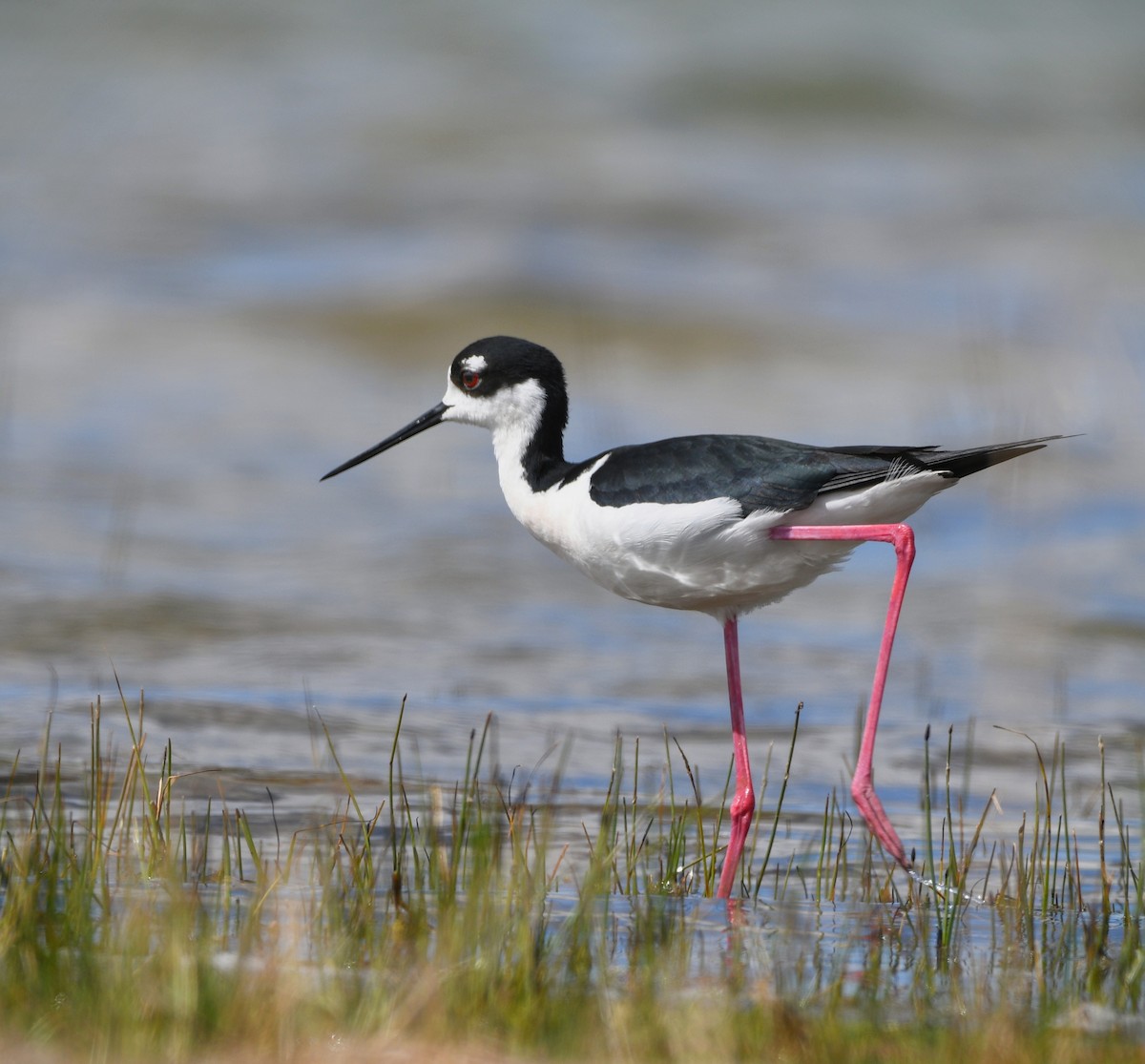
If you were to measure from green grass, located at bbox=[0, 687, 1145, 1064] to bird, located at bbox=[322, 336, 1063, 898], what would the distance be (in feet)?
1.93

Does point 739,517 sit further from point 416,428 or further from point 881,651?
point 416,428

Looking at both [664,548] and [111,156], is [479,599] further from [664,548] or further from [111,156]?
[111,156]

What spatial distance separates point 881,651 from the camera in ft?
18.5

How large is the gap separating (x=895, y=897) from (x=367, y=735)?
3.56 m

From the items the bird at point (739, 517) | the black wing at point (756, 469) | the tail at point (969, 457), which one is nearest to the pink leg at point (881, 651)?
the bird at point (739, 517)

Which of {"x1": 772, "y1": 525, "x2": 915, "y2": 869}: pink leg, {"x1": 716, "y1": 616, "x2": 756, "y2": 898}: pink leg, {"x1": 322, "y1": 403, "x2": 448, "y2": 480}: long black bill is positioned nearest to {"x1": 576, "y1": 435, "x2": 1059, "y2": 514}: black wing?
{"x1": 772, "y1": 525, "x2": 915, "y2": 869}: pink leg

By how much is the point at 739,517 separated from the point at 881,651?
2.18 feet

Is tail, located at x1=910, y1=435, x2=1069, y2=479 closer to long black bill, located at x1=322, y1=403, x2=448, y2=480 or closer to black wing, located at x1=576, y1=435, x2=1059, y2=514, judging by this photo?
black wing, located at x1=576, y1=435, x2=1059, y2=514

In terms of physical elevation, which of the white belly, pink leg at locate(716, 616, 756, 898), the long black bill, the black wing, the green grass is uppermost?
the long black bill

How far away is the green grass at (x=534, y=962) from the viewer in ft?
11.5

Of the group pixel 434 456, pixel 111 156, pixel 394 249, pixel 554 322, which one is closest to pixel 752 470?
pixel 434 456

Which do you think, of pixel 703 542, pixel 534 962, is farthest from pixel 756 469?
pixel 534 962

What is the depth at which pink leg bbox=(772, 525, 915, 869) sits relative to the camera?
553cm

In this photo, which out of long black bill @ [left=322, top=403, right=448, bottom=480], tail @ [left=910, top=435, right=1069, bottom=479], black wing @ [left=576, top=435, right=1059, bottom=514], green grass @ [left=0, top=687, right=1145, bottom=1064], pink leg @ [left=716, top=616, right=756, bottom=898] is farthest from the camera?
long black bill @ [left=322, top=403, right=448, bottom=480]
